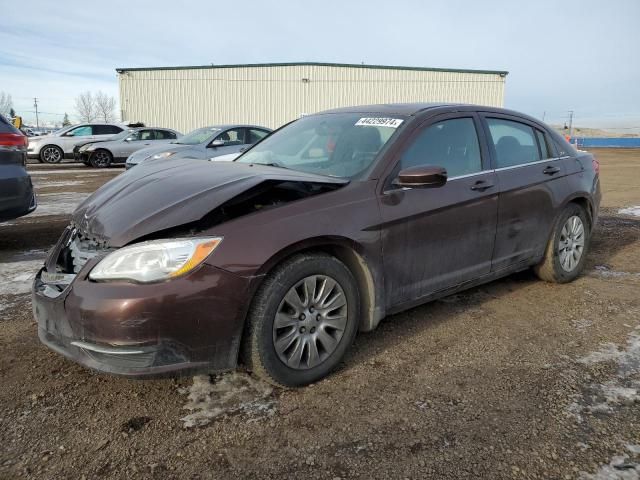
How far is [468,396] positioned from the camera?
2.63 metres

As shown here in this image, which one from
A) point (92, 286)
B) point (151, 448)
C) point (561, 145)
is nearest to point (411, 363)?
point (151, 448)

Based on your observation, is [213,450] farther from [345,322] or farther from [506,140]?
[506,140]

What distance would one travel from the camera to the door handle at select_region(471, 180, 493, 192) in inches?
137

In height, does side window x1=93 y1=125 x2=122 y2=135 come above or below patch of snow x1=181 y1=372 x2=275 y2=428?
above

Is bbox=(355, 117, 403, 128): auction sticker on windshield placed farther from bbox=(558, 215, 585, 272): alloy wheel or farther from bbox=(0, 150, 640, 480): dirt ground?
bbox=(558, 215, 585, 272): alloy wheel

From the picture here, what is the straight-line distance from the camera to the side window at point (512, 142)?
3.83 metres

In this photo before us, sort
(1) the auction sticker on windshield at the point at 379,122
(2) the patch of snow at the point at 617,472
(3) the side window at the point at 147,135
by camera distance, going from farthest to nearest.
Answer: (3) the side window at the point at 147,135 → (1) the auction sticker on windshield at the point at 379,122 → (2) the patch of snow at the point at 617,472

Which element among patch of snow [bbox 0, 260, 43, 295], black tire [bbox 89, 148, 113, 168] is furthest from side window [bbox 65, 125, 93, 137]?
patch of snow [bbox 0, 260, 43, 295]

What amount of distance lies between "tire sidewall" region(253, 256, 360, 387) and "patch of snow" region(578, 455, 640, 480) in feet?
4.24

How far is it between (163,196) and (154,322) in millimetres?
736

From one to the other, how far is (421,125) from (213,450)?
2.32 meters

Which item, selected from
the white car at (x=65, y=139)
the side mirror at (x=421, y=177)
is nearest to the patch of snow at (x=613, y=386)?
the side mirror at (x=421, y=177)

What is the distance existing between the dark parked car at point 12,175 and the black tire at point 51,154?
15582 mm

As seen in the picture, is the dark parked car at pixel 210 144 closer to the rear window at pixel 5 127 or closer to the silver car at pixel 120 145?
the rear window at pixel 5 127
